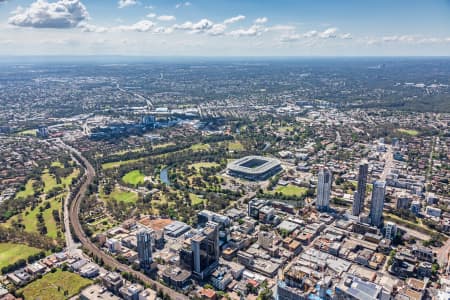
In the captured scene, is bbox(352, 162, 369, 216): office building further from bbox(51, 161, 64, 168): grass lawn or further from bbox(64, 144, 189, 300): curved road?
bbox(51, 161, 64, 168): grass lawn

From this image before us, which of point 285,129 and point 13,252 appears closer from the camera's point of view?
point 13,252

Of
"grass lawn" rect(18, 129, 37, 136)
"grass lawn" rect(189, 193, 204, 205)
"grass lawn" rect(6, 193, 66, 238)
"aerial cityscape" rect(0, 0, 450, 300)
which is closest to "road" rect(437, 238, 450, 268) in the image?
"aerial cityscape" rect(0, 0, 450, 300)

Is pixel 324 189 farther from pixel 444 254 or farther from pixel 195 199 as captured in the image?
pixel 195 199

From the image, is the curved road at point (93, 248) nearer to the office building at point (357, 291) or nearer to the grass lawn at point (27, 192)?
the grass lawn at point (27, 192)

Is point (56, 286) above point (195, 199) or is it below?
below

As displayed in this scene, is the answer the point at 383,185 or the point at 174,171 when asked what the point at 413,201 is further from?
the point at 174,171

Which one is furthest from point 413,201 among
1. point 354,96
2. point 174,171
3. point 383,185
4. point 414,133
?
point 354,96

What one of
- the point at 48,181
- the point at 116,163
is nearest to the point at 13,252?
the point at 48,181

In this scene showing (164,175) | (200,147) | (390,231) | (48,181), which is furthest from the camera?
(200,147)
